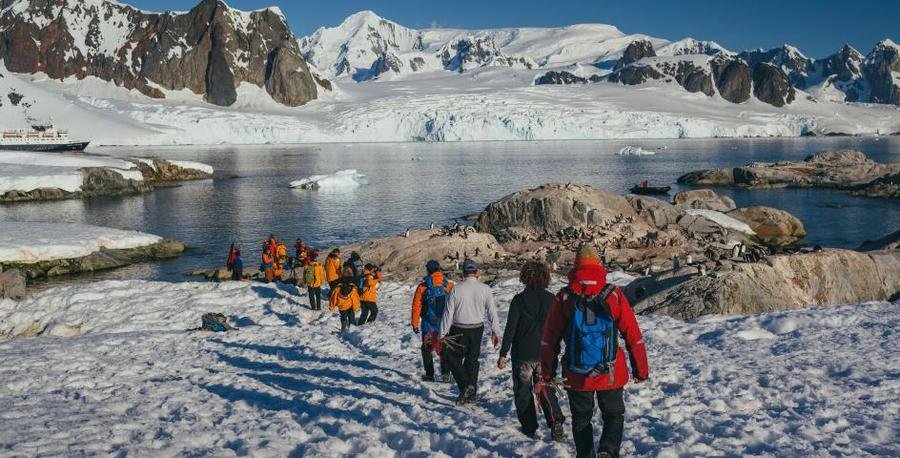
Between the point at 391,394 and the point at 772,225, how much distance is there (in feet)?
106

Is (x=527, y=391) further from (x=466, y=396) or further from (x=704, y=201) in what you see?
(x=704, y=201)

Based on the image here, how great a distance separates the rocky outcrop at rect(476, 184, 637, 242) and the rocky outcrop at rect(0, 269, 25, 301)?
17635mm

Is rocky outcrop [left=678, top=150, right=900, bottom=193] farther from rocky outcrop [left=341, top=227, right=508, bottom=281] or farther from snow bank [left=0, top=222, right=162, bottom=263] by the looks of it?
snow bank [left=0, top=222, right=162, bottom=263]

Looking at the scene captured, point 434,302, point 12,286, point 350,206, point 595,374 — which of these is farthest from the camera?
point 350,206

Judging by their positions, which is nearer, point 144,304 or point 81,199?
point 144,304

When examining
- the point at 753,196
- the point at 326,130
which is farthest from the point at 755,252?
the point at 326,130

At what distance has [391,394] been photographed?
9547 millimetres

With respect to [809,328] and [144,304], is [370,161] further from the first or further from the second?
[809,328]

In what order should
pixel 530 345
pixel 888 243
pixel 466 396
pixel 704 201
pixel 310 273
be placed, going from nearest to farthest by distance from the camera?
pixel 530 345, pixel 466 396, pixel 310 273, pixel 888 243, pixel 704 201

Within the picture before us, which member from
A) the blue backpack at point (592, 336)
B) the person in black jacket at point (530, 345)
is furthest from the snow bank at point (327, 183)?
the blue backpack at point (592, 336)

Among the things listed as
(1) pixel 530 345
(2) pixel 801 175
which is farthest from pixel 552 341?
(2) pixel 801 175

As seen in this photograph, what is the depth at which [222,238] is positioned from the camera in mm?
38938

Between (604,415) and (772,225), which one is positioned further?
(772,225)

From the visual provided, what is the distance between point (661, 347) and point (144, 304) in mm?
14320
